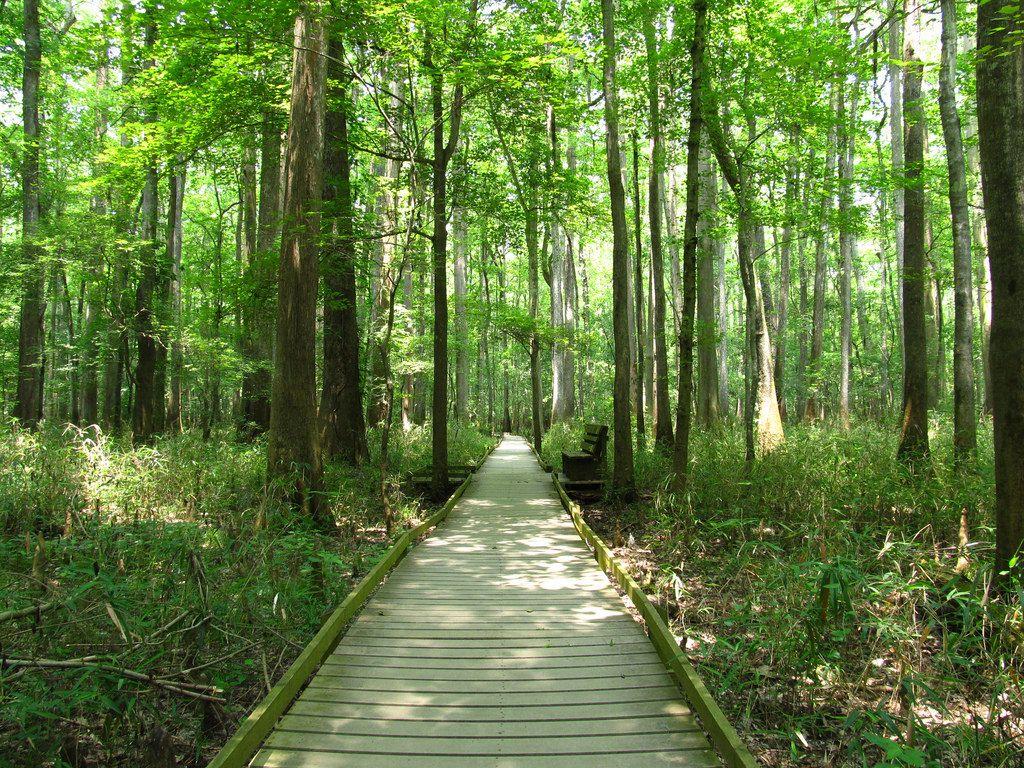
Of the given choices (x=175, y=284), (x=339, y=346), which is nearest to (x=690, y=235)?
(x=339, y=346)

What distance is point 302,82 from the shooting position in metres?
7.49

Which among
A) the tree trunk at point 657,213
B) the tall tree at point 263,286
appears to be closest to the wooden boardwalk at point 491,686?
the tall tree at point 263,286

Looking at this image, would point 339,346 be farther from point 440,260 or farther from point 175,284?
point 175,284

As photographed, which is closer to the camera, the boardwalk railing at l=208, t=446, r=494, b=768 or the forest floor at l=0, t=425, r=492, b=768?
the boardwalk railing at l=208, t=446, r=494, b=768

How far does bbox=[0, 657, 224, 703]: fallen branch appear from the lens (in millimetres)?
2853

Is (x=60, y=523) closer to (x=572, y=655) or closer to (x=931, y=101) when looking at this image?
(x=572, y=655)

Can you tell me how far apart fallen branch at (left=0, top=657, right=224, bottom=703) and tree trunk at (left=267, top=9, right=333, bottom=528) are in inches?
157

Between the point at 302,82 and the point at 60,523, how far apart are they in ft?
18.8

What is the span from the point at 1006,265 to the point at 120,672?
5946mm

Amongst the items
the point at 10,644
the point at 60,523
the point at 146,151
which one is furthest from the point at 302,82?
the point at 10,644

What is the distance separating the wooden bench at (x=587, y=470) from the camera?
35.6ft

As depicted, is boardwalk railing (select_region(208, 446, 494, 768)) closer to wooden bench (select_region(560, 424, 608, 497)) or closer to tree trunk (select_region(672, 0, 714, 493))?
tree trunk (select_region(672, 0, 714, 493))

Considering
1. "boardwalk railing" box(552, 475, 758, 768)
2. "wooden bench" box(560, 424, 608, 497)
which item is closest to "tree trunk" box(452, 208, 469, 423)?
"wooden bench" box(560, 424, 608, 497)

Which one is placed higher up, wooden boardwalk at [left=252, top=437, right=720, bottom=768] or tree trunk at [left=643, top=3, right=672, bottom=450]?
tree trunk at [left=643, top=3, right=672, bottom=450]
